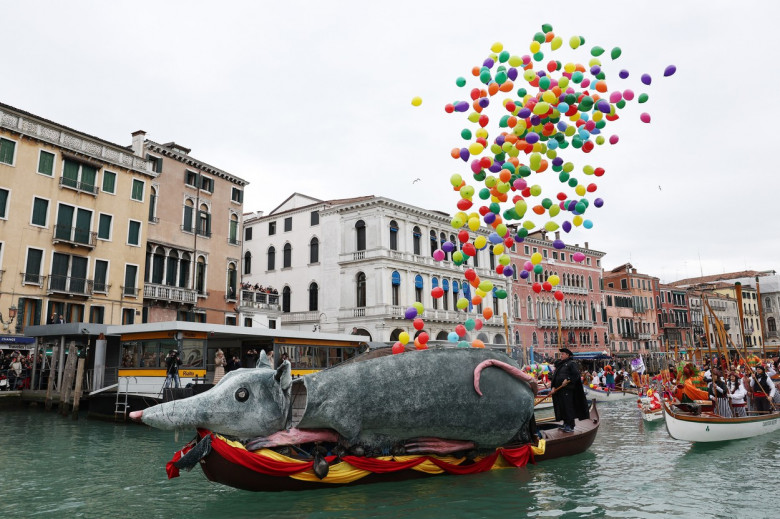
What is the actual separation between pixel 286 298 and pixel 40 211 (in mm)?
18568

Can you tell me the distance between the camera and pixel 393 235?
1561 inches

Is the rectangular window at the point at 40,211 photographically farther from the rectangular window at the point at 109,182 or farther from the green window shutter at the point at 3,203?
the rectangular window at the point at 109,182

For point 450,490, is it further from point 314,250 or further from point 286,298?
point 286,298

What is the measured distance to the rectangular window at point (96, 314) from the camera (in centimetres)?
2684

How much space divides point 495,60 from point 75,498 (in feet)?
34.9

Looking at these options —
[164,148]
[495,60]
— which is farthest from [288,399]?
[164,148]

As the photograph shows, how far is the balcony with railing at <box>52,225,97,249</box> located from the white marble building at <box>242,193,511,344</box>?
14295 mm

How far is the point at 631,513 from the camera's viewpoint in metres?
7.62

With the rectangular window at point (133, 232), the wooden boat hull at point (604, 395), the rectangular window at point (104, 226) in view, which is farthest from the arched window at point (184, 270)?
the wooden boat hull at point (604, 395)

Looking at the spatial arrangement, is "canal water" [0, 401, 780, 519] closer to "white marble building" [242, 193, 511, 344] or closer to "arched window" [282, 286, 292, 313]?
"white marble building" [242, 193, 511, 344]

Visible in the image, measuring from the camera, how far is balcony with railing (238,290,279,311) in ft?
113

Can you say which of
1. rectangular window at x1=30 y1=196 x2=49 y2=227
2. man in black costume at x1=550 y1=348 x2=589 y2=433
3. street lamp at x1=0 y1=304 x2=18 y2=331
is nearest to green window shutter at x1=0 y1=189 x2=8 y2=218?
rectangular window at x1=30 y1=196 x2=49 y2=227

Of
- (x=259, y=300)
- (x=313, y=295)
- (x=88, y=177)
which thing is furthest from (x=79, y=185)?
(x=313, y=295)

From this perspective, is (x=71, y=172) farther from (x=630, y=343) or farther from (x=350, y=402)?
(x=630, y=343)
